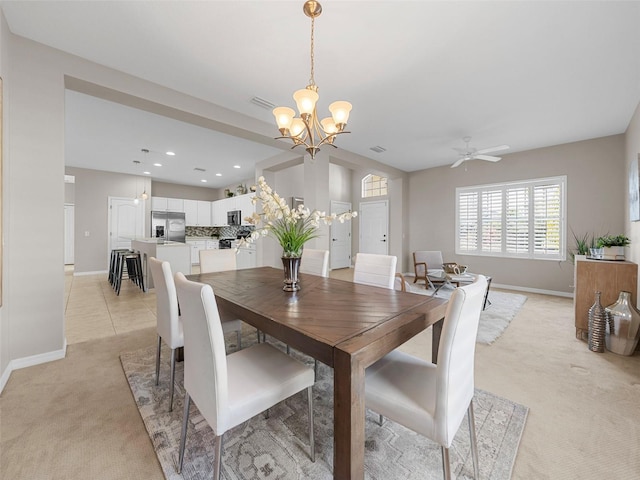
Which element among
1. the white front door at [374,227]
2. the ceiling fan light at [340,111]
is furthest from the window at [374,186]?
the ceiling fan light at [340,111]

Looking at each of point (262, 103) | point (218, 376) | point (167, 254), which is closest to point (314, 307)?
point (218, 376)

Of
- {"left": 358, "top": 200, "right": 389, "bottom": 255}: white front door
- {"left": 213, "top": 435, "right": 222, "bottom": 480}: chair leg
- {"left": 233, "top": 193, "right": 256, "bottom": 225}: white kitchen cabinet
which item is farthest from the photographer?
{"left": 358, "top": 200, "right": 389, "bottom": 255}: white front door

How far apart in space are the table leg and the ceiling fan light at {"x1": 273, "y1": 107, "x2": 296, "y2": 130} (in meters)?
1.79

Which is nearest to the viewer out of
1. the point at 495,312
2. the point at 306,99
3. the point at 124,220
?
the point at 306,99

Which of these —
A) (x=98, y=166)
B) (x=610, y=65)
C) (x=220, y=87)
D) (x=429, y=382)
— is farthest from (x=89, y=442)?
(x=98, y=166)

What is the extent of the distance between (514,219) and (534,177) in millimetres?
847

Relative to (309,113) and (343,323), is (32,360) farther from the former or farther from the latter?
(309,113)

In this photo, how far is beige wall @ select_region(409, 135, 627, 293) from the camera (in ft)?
13.9

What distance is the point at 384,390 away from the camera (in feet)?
3.81

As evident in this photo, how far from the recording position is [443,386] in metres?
0.98

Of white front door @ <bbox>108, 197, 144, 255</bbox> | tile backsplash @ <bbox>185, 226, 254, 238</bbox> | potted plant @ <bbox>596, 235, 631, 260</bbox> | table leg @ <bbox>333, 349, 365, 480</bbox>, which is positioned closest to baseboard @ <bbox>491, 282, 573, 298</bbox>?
potted plant @ <bbox>596, 235, 631, 260</bbox>

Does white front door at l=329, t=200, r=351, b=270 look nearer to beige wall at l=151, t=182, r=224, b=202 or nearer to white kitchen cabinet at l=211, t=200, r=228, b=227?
white kitchen cabinet at l=211, t=200, r=228, b=227

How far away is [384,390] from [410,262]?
19.6 ft

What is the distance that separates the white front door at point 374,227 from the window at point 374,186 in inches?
13.2
